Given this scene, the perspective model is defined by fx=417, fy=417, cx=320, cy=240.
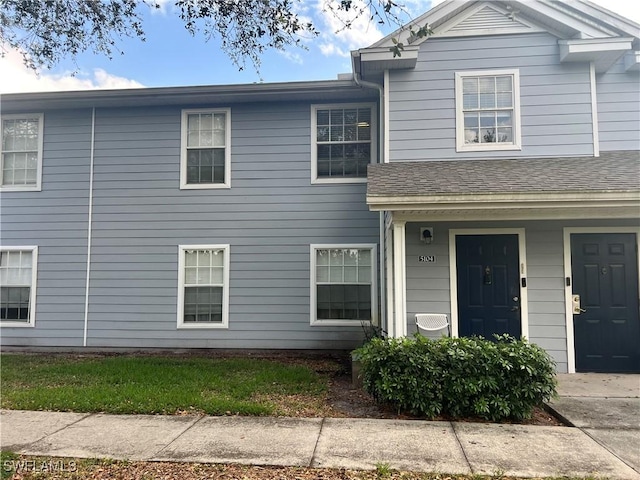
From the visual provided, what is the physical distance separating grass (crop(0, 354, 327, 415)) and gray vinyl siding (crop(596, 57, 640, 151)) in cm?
575

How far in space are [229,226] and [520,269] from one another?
16.3 ft

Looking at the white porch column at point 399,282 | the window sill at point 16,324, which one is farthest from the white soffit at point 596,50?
the window sill at point 16,324

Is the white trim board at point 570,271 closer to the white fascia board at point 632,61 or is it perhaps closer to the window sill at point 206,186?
the white fascia board at point 632,61

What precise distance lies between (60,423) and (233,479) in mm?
2336

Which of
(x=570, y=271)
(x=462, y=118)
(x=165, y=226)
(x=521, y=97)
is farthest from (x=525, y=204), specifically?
(x=165, y=226)

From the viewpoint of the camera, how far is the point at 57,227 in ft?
26.3

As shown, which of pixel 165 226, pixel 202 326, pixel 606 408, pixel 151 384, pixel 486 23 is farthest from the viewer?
pixel 165 226

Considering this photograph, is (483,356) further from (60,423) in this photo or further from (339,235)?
(60,423)

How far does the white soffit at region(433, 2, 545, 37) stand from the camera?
6.43 m

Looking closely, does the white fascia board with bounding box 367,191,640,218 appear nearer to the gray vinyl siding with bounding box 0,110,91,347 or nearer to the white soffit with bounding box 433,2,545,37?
the white soffit with bounding box 433,2,545,37

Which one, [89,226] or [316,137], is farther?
[89,226]

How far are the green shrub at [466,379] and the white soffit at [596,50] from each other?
446cm

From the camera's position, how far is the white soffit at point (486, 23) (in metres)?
6.43

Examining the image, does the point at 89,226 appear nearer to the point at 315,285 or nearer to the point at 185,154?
the point at 185,154
